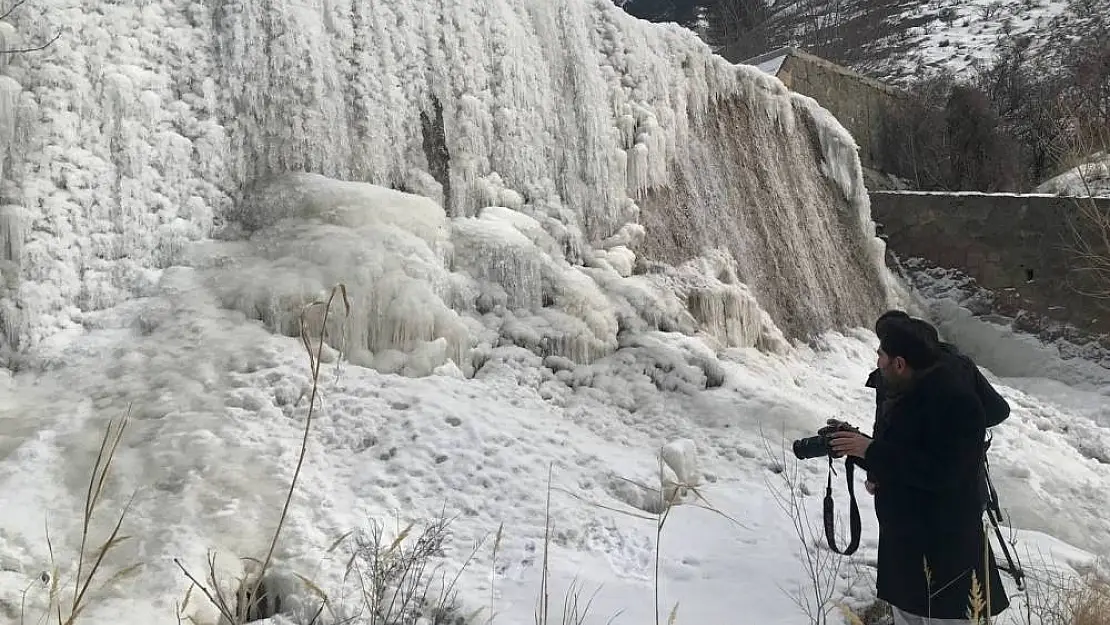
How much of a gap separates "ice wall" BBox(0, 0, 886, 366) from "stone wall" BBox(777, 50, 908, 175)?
382 inches

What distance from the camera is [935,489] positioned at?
221cm

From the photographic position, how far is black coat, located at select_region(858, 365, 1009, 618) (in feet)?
7.19

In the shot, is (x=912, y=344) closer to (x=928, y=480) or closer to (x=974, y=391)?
(x=974, y=391)

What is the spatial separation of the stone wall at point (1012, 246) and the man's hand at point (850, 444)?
9.94 meters

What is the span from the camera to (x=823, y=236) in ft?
32.9

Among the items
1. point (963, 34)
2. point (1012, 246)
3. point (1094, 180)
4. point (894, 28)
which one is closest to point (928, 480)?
point (1012, 246)

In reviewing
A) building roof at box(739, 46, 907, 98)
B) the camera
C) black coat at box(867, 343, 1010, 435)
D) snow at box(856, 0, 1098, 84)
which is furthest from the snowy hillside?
snow at box(856, 0, 1098, 84)

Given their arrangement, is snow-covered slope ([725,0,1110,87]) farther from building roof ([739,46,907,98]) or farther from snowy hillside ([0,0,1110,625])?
snowy hillside ([0,0,1110,625])

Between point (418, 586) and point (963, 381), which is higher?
point (963, 381)

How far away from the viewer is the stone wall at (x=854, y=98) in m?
16.9

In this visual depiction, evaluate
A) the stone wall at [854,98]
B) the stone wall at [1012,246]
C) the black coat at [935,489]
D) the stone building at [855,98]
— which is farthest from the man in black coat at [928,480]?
the stone wall at [854,98]

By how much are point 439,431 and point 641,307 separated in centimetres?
265

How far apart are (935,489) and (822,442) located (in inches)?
18.2

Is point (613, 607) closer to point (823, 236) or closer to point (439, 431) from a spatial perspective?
point (439, 431)
